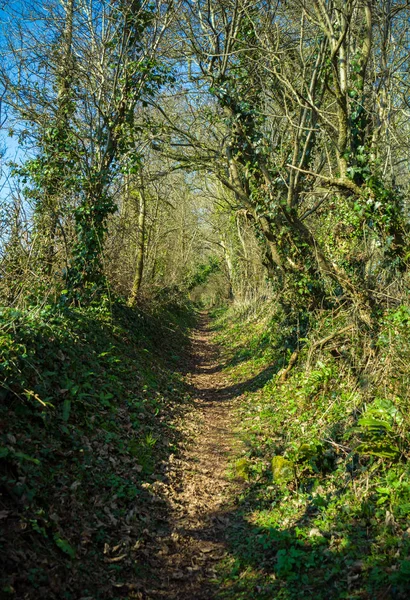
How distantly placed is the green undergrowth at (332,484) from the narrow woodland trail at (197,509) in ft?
Result: 0.63

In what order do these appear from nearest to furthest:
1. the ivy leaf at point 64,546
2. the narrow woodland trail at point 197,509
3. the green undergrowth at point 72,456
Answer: the green undergrowth at point 72,456
the ivy leaf at point 64,546
the narrow woodland trail at point 197,509

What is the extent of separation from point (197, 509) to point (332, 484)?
167cm

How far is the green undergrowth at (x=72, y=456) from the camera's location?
3773 mm

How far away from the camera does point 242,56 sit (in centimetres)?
1111

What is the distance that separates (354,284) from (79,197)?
6.52 metres

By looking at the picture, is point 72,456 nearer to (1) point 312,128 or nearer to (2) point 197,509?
(2) point 197,509

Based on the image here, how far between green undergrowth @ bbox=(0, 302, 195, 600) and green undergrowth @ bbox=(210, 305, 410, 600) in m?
1.20

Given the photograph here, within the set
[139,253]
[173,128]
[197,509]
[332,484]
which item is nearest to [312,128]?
[173,128]

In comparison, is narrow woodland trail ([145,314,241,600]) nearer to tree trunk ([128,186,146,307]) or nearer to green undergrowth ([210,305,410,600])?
green undergrowth ([210,305,410,600])

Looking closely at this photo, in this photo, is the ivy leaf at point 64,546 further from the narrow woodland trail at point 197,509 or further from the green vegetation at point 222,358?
the narrow woodland trail at point 197,509

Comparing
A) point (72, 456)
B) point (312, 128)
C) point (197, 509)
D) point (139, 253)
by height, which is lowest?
point (197, 509)

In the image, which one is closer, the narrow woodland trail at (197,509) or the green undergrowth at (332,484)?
the green undergrowth at (332,484)

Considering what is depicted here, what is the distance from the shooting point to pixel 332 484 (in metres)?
5.16

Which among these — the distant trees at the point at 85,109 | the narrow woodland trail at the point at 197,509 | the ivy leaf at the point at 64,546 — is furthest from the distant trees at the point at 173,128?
the ivy leaf at the point at 64,546
